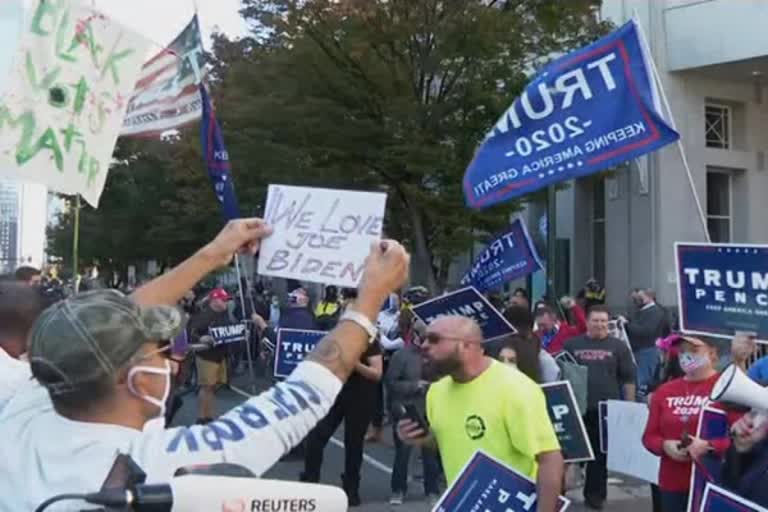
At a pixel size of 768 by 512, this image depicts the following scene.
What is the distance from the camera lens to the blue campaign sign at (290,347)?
11344mm

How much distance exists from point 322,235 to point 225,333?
9.90 metres

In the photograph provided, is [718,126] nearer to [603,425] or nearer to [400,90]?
[400,90]

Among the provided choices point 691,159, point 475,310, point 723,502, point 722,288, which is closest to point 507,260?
point 475,310

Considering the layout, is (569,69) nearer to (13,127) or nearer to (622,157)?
(622,157)

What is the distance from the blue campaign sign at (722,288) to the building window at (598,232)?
75.9 ft

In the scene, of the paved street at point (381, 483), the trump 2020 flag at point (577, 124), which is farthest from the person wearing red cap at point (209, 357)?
the trump 2020 flag at point (577, 124)

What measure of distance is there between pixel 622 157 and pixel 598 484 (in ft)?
10.9

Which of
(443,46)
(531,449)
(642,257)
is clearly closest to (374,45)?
(443,46)

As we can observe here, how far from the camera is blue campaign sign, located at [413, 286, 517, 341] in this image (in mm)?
8281

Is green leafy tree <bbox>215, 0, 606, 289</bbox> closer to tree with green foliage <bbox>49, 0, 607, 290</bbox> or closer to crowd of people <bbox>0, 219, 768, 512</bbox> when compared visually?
tree with green foliage <bbox>49, 0, 607, 290</bbox>

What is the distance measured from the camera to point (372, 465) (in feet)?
38.8

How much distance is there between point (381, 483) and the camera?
10836mm

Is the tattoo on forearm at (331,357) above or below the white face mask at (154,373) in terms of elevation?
above

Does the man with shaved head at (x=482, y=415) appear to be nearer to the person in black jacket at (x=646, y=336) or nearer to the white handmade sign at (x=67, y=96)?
the white handmade sign at (x=67, y=96)
